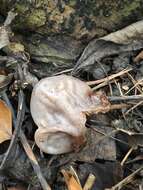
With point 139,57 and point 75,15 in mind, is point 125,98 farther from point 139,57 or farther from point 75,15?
point 75,15

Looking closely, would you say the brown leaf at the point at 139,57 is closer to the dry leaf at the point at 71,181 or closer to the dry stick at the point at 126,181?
the dry stick at the point at 126,181

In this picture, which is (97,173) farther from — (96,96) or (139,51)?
(139,51)

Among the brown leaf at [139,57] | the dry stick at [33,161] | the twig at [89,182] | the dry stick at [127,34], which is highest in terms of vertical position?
the dry stick at [127,34]

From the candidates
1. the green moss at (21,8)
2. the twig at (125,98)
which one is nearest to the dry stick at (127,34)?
the twig at (125,98)

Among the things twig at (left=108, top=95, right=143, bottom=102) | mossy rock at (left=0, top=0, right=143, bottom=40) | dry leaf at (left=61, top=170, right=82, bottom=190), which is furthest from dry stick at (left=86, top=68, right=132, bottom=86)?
dry leaf at (left=61, top=170, right=82, bottom=190)

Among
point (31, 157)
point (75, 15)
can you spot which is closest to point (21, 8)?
point (75, 15)

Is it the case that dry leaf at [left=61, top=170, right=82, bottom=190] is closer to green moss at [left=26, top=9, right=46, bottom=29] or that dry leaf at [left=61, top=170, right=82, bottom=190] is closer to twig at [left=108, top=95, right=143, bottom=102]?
twig at [left=108, top=95, right=143, bottom=102]

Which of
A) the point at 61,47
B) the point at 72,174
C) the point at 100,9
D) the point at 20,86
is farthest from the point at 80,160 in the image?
the point at 100,9
